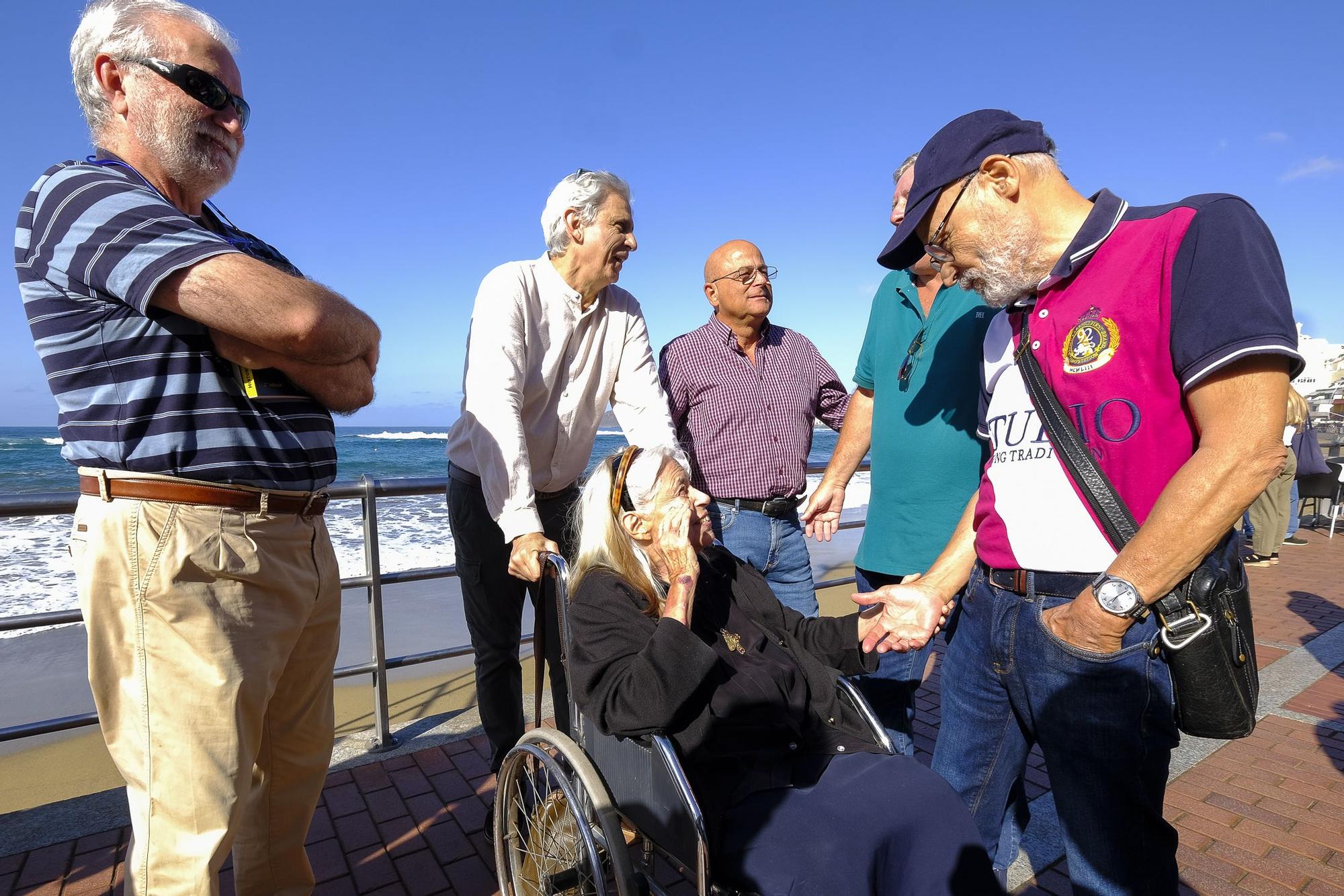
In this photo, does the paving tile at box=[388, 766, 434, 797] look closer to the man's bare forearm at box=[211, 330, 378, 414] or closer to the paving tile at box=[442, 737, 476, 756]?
the paving tile at box=[442, 737, 476, 756]

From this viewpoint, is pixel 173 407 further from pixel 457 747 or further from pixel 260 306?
pixel 457 747

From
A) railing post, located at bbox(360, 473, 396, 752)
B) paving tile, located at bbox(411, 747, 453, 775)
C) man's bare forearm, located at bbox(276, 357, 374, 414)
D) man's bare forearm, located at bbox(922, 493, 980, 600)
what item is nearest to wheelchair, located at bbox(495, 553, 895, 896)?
man's bare forearm, located at bbox(922, 493, 980, 600)

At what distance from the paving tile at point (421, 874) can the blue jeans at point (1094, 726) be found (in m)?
1.79

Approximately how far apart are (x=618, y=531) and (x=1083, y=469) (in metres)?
1.14

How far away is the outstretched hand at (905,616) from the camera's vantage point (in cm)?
194

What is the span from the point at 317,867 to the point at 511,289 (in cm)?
193

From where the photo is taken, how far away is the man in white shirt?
229 centimetres

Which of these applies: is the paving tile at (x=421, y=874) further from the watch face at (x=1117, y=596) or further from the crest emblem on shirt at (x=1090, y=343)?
the crest emblem on shirt at (x=1090, y=343)

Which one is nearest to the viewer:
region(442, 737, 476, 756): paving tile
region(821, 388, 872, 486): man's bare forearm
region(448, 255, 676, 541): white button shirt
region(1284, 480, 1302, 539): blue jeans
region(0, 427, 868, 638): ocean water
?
region(448, 255, 676, 541): white button shirt

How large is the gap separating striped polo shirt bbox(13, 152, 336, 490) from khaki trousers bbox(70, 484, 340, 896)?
11cm

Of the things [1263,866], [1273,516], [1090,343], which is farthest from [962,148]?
[1273,516]

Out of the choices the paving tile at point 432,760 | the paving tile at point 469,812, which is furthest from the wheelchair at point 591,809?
the paving tile at point 432,760

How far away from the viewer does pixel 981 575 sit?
1732 mm

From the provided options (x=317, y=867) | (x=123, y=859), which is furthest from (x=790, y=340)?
(x=123, y=859)
